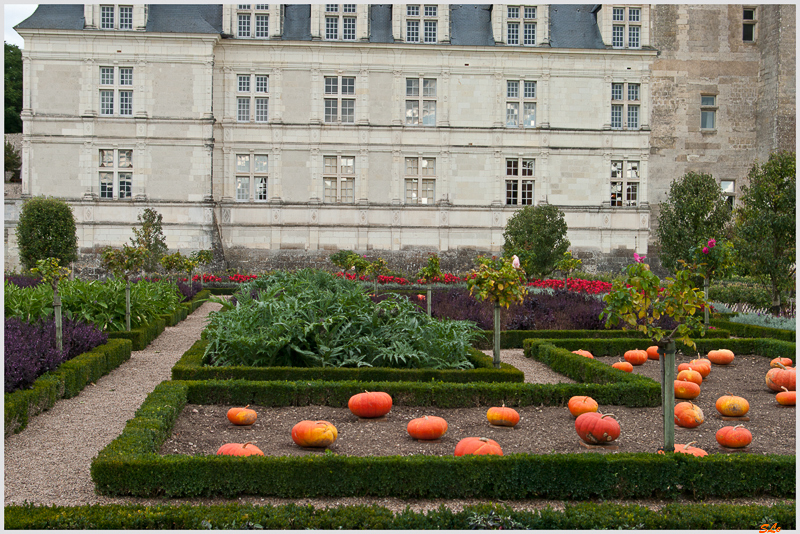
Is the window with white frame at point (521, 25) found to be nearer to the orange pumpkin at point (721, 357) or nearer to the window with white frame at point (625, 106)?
the window with white frame at point (625, 106)

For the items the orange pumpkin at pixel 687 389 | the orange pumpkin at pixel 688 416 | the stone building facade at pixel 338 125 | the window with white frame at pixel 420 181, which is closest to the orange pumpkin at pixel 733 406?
the orange pumpkin at pixel 688 416

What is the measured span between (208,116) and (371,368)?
A: 799 inches

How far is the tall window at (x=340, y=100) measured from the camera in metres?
26.1

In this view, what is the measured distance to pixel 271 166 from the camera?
25859mm

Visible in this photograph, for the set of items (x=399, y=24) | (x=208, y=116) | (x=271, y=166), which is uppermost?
(x=399, y=24)

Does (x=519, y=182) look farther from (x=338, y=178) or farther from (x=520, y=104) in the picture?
(x=338, y=178)

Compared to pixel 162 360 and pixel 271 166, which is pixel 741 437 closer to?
pixel 162 360

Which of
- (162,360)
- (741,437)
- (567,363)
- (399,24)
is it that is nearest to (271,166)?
(399,24)

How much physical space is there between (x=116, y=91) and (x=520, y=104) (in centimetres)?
1644

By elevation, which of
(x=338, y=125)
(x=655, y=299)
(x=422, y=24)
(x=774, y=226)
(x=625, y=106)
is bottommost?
(x=655, y=299)

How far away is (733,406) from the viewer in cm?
624

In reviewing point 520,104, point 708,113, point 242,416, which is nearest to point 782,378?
point 242,416

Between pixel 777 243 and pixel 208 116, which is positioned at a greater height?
pixel 208 116

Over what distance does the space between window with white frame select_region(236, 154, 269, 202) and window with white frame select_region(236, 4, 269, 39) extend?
496 cm
